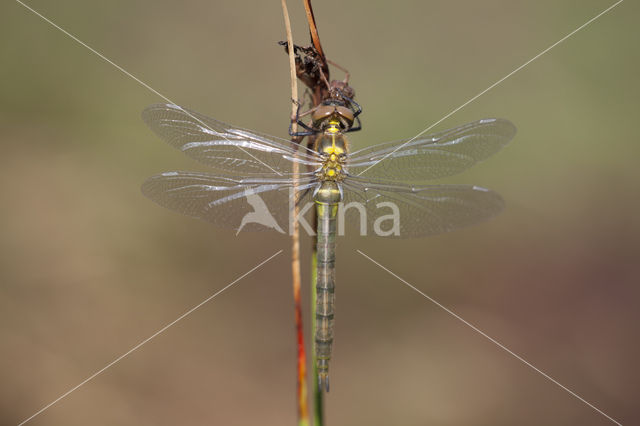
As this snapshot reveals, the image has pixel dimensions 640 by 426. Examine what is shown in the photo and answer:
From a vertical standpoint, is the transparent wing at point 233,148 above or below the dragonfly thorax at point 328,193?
above

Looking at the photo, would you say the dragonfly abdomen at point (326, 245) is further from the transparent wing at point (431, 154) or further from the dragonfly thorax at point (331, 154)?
the transparent wing at point (431, 154)

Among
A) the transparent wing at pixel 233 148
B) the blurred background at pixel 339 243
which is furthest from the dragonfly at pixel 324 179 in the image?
the blurred background at pixel 339 243

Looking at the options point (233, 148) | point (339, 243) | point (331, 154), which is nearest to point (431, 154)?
point (331, 154)

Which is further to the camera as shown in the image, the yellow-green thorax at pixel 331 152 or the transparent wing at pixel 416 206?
the yellow-green thorax at pixel 331 152

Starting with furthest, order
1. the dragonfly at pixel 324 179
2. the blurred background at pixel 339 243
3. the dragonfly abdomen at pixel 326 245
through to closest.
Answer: the blurred background at pixel 339 243
the dragonfly abdomen at pixel 326 245
the dragonfly at pixel 324 179

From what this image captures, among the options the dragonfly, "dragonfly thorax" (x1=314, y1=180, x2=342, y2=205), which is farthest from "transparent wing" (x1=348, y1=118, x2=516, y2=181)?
"dragonfly thorax" (x1=314, y1=180, x2=342, y2=205)

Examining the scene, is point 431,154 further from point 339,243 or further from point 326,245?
point 339,243

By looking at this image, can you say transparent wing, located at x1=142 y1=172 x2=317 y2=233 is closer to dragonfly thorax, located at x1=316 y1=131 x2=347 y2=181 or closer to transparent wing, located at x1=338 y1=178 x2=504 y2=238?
dragonfly thorax, located at x1=316 y1=131 x2=347 y2=181
